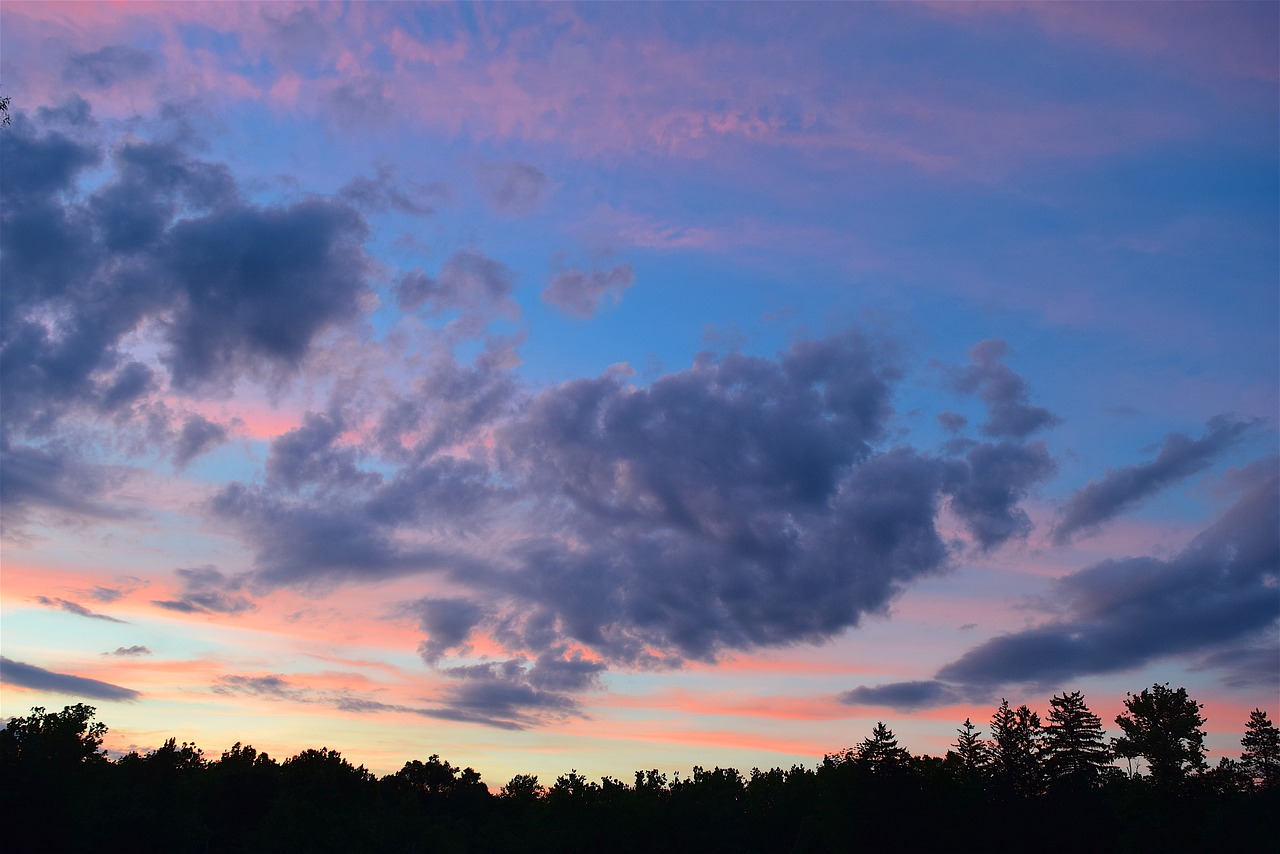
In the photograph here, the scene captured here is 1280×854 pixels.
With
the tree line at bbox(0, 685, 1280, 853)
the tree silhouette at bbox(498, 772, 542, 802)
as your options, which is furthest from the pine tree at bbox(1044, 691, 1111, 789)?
the tree silhouette at bbox(498, 772, 542, 802)

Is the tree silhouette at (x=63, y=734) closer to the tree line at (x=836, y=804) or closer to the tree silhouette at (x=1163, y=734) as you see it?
the tree line at (x=836, y=804)

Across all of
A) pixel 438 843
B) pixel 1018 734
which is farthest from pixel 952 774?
pixel 438 843

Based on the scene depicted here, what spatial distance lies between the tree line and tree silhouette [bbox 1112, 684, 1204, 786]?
169 mm

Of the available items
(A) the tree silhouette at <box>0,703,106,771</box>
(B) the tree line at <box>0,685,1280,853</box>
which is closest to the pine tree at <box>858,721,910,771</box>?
(B) the tree line at <box>0,685,1280,853</box>

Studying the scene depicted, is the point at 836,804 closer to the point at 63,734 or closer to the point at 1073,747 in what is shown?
the point at 1073,747

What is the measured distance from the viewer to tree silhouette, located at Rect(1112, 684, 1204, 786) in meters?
100

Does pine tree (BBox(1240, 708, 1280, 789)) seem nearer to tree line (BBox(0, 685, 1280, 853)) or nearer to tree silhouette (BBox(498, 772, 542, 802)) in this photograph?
tree line (BBox(0, 685, 1280, 853))

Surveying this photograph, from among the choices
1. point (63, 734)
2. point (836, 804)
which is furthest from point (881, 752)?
point (63, 734)

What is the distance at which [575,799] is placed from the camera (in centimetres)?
11362

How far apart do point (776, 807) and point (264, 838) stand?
71798 mm

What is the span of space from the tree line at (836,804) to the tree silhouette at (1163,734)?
0.17 metres

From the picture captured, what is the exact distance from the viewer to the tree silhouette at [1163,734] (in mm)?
100438

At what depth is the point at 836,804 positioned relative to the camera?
103 m

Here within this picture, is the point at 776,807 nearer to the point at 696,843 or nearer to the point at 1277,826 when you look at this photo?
the point at 696,843
